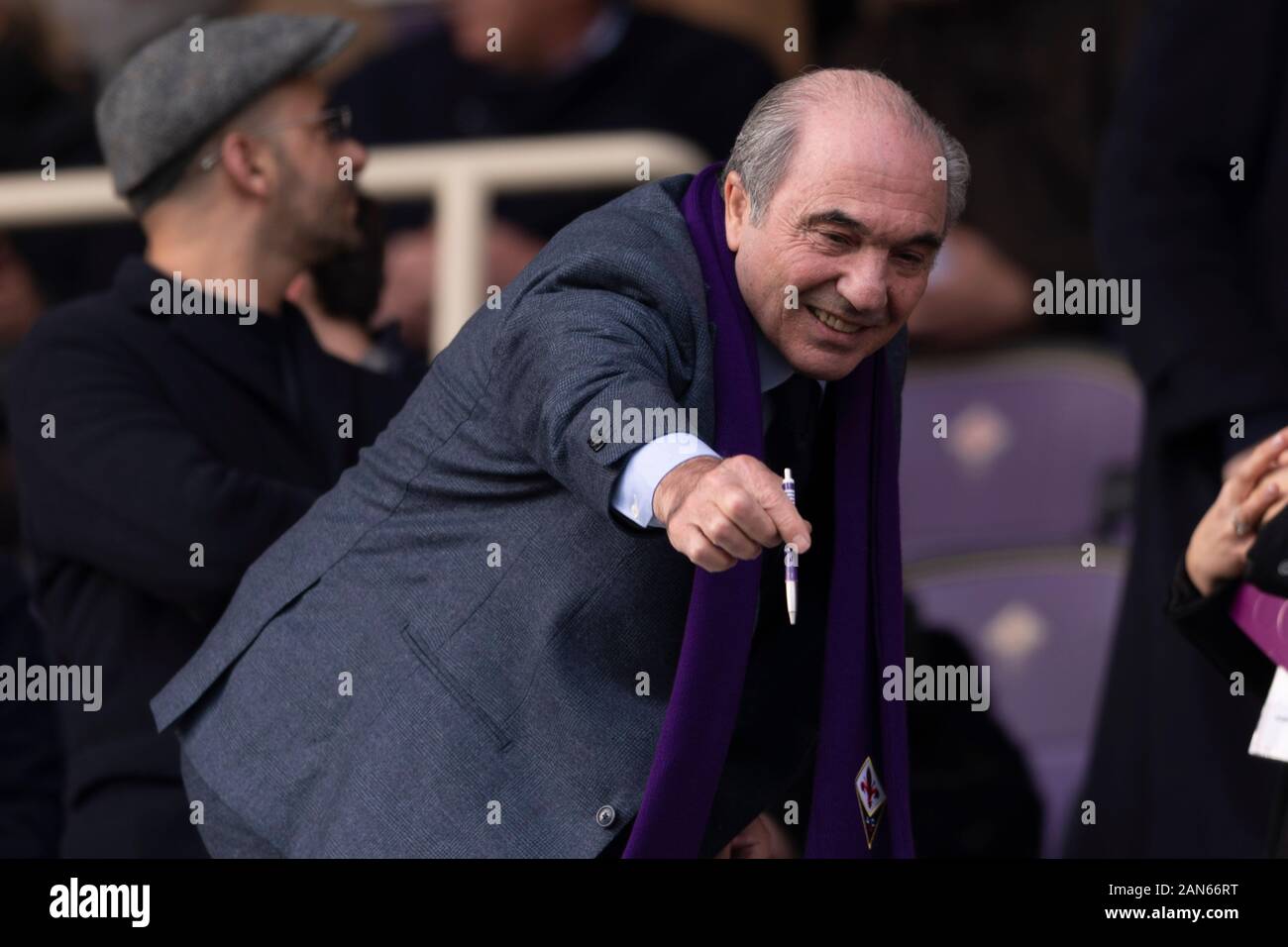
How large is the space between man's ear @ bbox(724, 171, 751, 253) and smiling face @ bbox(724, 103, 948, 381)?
0.03 metres

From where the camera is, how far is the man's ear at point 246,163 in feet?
13.0

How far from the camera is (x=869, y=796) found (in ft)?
10.4

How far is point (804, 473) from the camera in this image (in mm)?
3188

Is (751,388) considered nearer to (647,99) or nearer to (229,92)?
(229,92)

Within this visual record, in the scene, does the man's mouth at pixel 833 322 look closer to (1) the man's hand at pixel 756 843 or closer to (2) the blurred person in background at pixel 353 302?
(1) the man's hand at pixel 756 843

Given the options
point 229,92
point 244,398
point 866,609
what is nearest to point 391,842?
point 866,609

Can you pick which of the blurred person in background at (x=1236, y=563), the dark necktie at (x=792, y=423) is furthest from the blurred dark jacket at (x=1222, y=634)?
the dark necktie at (x=792, y=423)

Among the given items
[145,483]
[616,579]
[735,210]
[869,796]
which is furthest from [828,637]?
[145,483]

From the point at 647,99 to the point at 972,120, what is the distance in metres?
0.77

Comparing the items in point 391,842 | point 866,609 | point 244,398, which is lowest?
point 391,842

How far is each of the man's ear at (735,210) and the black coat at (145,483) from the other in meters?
0.96

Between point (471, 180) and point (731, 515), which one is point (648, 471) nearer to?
point (731, 515)

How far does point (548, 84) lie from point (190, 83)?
6.43 ft

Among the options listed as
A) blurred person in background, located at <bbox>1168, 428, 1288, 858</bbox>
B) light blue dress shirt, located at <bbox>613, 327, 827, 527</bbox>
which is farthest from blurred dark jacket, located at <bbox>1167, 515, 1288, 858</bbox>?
light blue dress shirt, located at <bbox>613, 327, 827, 527</bbox>
